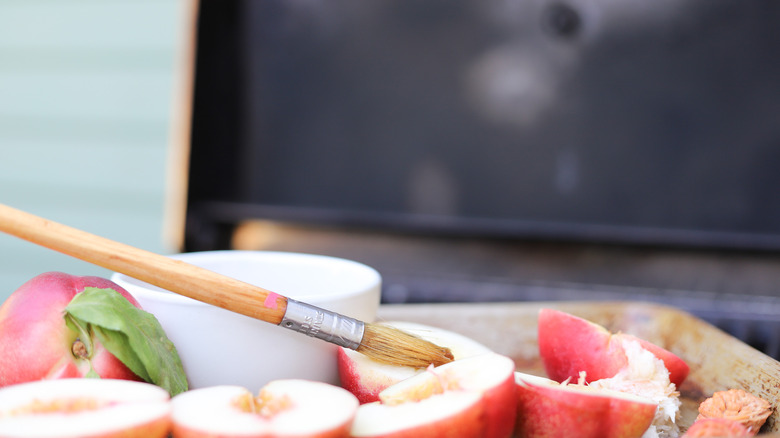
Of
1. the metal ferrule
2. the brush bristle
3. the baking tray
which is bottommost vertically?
the baking tray

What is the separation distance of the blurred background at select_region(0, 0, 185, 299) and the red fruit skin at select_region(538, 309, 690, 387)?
3.51ft

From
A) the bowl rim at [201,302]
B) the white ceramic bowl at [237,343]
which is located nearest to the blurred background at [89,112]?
the bowl rim at [201,302]

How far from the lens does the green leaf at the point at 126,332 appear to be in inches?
16.6

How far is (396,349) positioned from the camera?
49cm

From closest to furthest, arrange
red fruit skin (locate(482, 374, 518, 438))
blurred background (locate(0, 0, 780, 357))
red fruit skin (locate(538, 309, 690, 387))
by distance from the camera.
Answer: red fruit skin (locate(482, 374, 518, 438)) → red fruit skin (locate(538, 309, 690, 387)) → blurred background (locate(0, 0, 780, 357))

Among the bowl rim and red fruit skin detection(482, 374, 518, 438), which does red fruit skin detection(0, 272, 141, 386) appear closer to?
the bowl rim

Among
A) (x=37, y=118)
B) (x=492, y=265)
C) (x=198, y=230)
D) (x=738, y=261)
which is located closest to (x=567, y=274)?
(x=492, y=265)

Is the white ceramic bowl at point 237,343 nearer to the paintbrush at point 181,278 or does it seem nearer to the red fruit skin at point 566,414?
the paintbrush at point 181,278

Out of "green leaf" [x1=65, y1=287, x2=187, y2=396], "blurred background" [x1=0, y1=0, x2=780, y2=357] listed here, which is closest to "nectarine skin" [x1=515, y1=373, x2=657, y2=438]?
"green leaf" [x1=65, y1=287, x2=187, y2=396]

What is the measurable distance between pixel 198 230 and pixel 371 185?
35 cm

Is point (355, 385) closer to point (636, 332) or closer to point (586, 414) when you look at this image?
point (586, 414)

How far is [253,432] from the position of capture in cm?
35

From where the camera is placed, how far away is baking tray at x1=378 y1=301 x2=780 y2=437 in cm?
56

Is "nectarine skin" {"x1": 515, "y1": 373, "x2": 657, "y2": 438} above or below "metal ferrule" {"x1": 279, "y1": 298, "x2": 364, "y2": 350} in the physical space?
below
